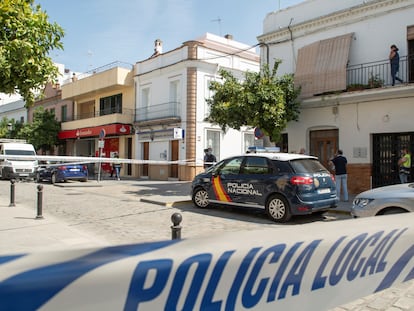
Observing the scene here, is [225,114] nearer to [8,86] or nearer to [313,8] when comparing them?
[313,8]

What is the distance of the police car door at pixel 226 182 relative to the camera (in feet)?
34.0

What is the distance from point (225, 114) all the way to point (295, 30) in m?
5.50

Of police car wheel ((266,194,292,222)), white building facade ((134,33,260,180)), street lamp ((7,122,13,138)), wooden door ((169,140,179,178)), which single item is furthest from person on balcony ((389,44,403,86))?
street lamp ((7,122,13,138))

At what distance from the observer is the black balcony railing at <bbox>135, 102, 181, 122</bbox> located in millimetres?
24609

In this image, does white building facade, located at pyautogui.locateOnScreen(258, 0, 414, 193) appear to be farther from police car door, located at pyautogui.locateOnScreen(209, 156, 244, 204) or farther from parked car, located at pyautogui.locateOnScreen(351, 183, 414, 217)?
parked car, located at pyautogui.locateOnScreen(351, 183, 414, 217)

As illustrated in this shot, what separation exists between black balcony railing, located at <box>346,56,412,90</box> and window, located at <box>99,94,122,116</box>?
19530 mm

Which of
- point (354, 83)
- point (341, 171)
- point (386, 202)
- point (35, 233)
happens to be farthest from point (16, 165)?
point (386, 202)

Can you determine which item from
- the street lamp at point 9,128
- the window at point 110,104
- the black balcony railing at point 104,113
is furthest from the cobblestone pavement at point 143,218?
the street lamp at point 9,128

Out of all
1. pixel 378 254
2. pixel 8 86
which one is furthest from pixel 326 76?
pixel 378 254

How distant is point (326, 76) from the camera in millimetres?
15242

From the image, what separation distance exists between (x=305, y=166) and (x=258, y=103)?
5.30 meters

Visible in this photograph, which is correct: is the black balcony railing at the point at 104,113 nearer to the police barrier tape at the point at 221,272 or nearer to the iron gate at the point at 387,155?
the iron gate at the point at 387,155

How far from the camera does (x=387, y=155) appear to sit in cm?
1410

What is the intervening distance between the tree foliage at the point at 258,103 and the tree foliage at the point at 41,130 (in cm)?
2386
